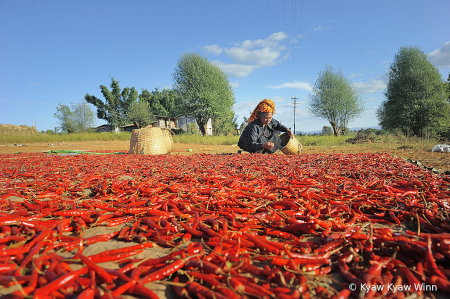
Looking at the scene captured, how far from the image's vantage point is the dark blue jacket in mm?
10688

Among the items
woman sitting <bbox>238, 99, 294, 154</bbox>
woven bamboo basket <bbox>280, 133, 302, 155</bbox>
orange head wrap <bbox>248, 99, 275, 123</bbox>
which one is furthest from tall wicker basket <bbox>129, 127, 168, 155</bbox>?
woven bamboo basket <bbox>280, 133, 302, 155</bbox>

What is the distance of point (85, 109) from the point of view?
202 feet

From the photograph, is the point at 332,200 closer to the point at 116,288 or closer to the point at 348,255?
the point at 348,255

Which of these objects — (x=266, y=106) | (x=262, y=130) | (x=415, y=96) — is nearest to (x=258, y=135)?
(x=262, y=130)

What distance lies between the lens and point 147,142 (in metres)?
12.8

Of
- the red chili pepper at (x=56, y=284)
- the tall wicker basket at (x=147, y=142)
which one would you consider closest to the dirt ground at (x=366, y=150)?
the tall wicker basket at (x=147, y=142)

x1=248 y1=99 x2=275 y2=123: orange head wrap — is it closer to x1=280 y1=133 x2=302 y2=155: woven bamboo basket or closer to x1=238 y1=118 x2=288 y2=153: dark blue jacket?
x1=238 y1=118 x2=288 y2=153: dark blue jacket

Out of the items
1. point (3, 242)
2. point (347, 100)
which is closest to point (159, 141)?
point (3, 242)

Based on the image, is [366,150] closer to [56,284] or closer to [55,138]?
[56,284]

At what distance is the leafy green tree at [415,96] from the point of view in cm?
3044

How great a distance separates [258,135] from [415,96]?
33478mm

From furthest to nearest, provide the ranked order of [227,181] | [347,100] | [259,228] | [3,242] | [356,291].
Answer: [347,100], [227,181], [259,228], [3,242], [356,291]

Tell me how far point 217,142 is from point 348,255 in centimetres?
2541

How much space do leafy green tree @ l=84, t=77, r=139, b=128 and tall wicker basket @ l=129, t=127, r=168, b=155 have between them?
51686 millimetres
